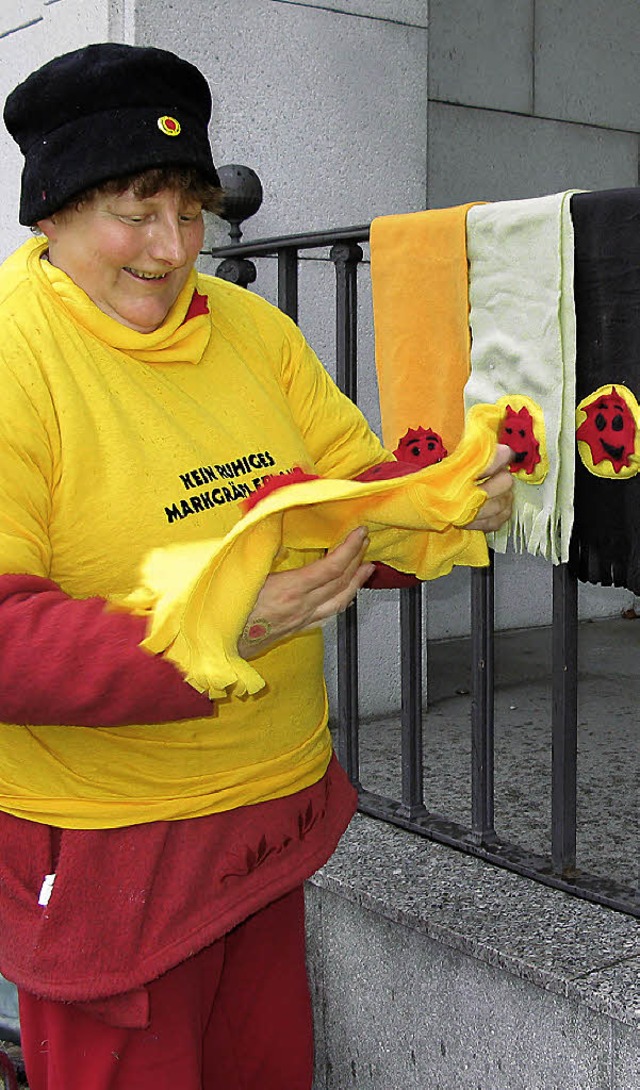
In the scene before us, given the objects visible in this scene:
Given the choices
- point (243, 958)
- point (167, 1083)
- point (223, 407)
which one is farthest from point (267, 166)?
point (167, 1083)

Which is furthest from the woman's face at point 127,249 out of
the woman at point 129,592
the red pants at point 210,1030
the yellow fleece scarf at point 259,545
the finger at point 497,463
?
the red pants at point 210,1030

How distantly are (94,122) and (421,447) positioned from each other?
1.27m

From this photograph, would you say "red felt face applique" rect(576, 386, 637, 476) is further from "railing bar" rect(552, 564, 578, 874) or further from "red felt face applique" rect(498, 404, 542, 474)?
"railing bar" rect(552, 564, 578, 874)

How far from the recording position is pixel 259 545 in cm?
164

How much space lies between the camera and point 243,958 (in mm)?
2215

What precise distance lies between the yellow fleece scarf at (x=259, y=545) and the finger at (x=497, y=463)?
0.8 inches

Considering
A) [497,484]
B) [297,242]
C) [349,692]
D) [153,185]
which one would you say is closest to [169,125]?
[153,185]

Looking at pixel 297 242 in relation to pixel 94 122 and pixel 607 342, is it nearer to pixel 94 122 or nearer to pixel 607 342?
pixel 607 342

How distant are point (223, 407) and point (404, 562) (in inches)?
14.9

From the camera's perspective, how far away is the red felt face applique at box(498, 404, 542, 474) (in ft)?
8.37

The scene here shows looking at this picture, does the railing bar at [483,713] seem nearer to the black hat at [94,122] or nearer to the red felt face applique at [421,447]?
the red felt face applique at [421,447]

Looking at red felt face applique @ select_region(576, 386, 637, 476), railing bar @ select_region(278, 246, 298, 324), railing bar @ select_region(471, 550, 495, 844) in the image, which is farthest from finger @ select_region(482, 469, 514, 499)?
railing bar @ select_region(278, 246, 298, 324)

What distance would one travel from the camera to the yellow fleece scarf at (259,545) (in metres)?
1.57

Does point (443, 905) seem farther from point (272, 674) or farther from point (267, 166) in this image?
point (267, 166)
